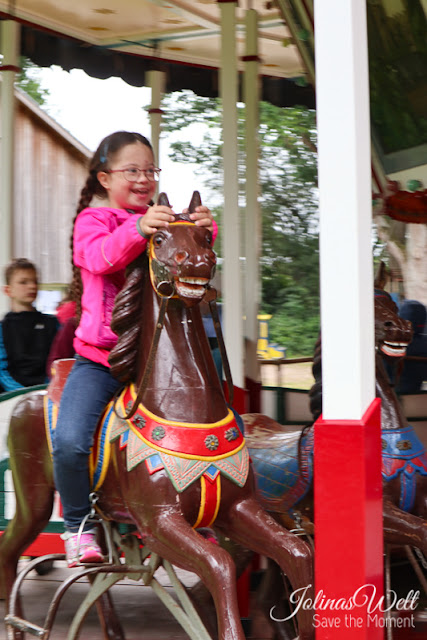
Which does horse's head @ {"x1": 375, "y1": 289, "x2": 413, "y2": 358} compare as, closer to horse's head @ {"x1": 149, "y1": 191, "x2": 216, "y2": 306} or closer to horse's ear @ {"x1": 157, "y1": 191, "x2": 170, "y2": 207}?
horse's head @ {"x1": 149, "y1": 191, "x2": 216, "y2": 306}

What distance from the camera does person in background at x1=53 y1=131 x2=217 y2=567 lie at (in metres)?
3.17

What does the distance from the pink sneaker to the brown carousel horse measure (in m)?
0.91

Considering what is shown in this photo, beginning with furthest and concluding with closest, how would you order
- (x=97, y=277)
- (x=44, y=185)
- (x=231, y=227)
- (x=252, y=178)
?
1. (x=44, y=185)
2. (x=252, y=178)
3. (x=231, y=227)
4. (x=97, y=277)

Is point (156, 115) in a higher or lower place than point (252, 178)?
higher

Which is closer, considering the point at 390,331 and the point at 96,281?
the point at 96,281

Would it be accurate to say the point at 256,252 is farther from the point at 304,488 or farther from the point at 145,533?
the point at 145,533

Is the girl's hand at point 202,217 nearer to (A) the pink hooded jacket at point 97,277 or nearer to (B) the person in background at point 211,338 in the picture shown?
(A) the pink hooded jacket at point 97,277

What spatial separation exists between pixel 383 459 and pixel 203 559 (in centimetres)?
116

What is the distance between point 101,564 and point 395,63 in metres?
3.55

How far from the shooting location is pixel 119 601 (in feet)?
16.3

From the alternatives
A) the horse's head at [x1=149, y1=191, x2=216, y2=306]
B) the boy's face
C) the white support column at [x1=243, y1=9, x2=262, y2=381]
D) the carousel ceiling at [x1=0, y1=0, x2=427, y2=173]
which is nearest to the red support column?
the horse's head at [x1=149, y1=191, x2=216, y2=306]

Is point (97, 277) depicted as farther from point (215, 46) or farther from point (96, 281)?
point (215, 46)

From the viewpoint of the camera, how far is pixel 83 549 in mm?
3291

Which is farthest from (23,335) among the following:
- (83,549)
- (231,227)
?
(83,549)
